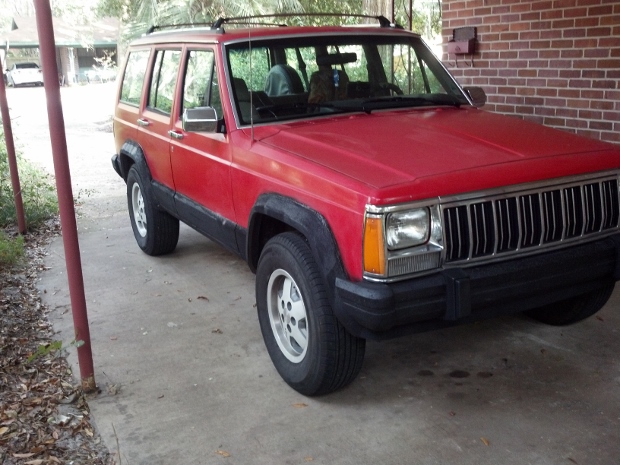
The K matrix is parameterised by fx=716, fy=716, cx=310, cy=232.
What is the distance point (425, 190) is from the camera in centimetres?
331

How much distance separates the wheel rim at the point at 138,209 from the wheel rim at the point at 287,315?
9.34ft

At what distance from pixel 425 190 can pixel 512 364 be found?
1.54m

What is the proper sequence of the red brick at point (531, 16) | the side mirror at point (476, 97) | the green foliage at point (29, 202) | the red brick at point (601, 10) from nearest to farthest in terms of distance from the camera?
the side mirror at point (476, 97) < the red brick at point (601, 10) < the red brick at point (531, 16) < the green foliage at point (29, 202)

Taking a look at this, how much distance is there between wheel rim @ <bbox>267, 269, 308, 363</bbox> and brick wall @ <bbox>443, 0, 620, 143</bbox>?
11.2 ft

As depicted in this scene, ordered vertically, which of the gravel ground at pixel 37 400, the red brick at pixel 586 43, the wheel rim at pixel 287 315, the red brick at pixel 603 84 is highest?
the red brick at pixel 586 43

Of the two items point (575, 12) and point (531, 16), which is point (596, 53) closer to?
point (575, 12)

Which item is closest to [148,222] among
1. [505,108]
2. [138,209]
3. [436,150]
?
[138,209]

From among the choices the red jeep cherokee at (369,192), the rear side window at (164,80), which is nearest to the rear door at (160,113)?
the rear side window at (164,80)

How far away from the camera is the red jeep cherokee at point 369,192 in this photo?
3.34 metres

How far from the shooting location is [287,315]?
13.4 ft

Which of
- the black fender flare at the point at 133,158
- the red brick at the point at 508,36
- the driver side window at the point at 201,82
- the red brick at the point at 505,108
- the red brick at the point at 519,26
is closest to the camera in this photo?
the driver side window at the point at 201,82

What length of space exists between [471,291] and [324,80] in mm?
2052

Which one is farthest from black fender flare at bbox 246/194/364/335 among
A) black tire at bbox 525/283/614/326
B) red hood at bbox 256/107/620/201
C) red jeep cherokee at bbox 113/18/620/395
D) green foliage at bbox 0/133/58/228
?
green foliage at bbox 0/133/58/228

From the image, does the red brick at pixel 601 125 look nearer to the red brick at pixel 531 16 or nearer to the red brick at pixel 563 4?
the red brick at pixel 563 4
